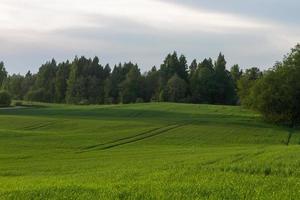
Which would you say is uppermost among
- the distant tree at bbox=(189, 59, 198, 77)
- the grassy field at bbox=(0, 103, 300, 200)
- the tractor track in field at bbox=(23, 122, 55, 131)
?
the distant tree at bbox=(189, 59, 198, 77)

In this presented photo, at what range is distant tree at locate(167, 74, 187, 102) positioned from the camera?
16549cm

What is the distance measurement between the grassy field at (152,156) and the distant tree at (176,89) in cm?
4224

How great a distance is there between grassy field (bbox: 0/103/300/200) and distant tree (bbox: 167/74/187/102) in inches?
1663

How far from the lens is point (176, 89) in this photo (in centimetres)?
16812

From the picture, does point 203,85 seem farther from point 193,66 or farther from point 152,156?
point 152,156

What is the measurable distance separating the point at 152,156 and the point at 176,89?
124 meters

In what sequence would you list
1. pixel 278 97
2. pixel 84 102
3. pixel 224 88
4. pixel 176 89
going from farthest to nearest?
1. pixel 84 102
2. pixel 176 89
3. pixel 224 88
4. pixel 278 97

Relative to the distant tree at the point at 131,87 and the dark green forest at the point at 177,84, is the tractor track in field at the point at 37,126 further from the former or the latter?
the distant tree at the point at 131,87

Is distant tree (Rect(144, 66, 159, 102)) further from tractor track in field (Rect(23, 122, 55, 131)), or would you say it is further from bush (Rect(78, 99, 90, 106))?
tractor track in field (Rect(23, 122, 55, 131))

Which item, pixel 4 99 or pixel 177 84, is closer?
pixel 4 99

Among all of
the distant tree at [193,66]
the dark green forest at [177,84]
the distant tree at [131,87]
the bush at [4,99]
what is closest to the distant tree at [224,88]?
the dark green forest at [177,84]

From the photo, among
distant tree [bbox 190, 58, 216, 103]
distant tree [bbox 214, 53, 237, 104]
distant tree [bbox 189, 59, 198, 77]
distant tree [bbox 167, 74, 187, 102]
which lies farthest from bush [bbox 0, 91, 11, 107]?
distant tree [bbox 189, 59, 198, 77]

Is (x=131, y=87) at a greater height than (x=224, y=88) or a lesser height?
Result: lesser

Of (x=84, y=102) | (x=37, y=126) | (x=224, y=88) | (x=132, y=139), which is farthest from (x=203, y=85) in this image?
(x=132, y=139)
